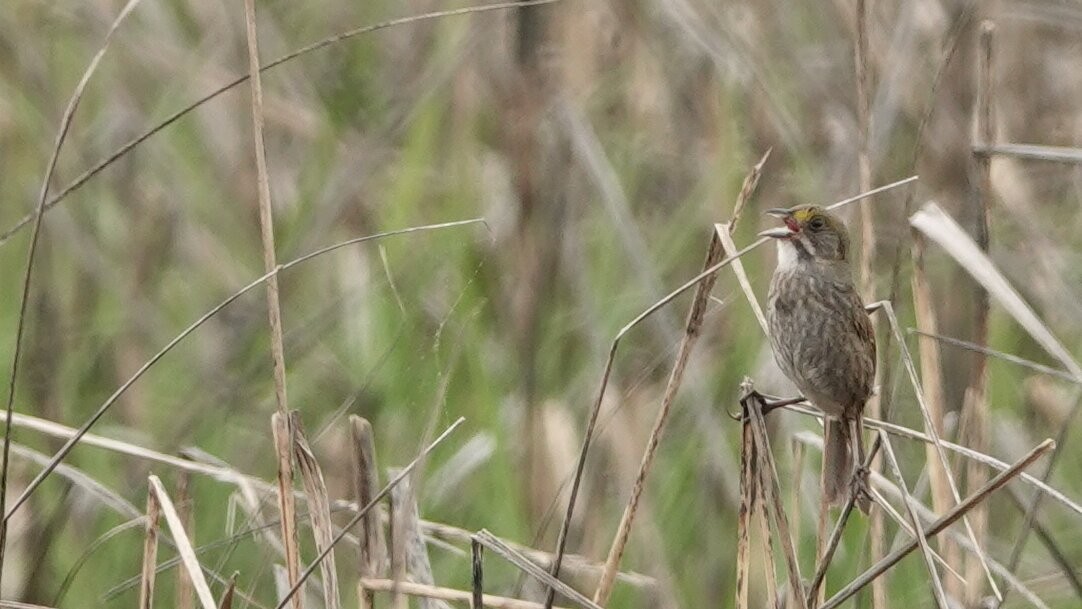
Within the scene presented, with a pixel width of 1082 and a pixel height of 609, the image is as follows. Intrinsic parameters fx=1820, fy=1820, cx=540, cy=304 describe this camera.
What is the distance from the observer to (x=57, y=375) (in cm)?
374

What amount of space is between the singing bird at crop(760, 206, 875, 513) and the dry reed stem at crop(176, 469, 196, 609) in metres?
0.94

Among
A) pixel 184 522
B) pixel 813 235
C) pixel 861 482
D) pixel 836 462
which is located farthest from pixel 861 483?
pixel 184 522

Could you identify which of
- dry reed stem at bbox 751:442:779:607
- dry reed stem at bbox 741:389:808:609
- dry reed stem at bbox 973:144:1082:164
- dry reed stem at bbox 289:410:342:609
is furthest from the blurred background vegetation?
dry reed stem at bbox 741:389:808:609

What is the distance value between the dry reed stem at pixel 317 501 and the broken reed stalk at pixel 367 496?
0.07m

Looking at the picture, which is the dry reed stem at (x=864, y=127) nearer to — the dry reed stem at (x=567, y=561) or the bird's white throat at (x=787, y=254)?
the bird's white throat at (x=787, y=254)

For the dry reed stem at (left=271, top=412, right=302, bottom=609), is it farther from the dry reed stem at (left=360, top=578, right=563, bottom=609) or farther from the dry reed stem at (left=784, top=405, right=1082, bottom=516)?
the dry reed stem at (left=784, top=405, right=1082, bottom=516)

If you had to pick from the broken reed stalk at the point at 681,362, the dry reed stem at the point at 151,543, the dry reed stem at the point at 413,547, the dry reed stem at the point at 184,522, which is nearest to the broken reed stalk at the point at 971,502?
the broken reed stalk at the point at 681,362

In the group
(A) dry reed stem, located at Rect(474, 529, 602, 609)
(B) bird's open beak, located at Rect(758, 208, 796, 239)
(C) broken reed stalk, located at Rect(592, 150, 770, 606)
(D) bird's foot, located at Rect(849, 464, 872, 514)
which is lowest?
(A) dry reed stem, located at Rect(474, 529, 602, 609)

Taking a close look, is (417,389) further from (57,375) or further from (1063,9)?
(1063,9)

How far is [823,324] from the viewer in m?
3.06

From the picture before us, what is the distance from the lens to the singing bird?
2865mm

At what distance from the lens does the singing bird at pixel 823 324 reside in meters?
2.87

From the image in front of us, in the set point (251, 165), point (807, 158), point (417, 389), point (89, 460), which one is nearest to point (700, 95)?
point (807, 158)

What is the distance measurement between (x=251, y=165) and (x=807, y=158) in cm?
150
